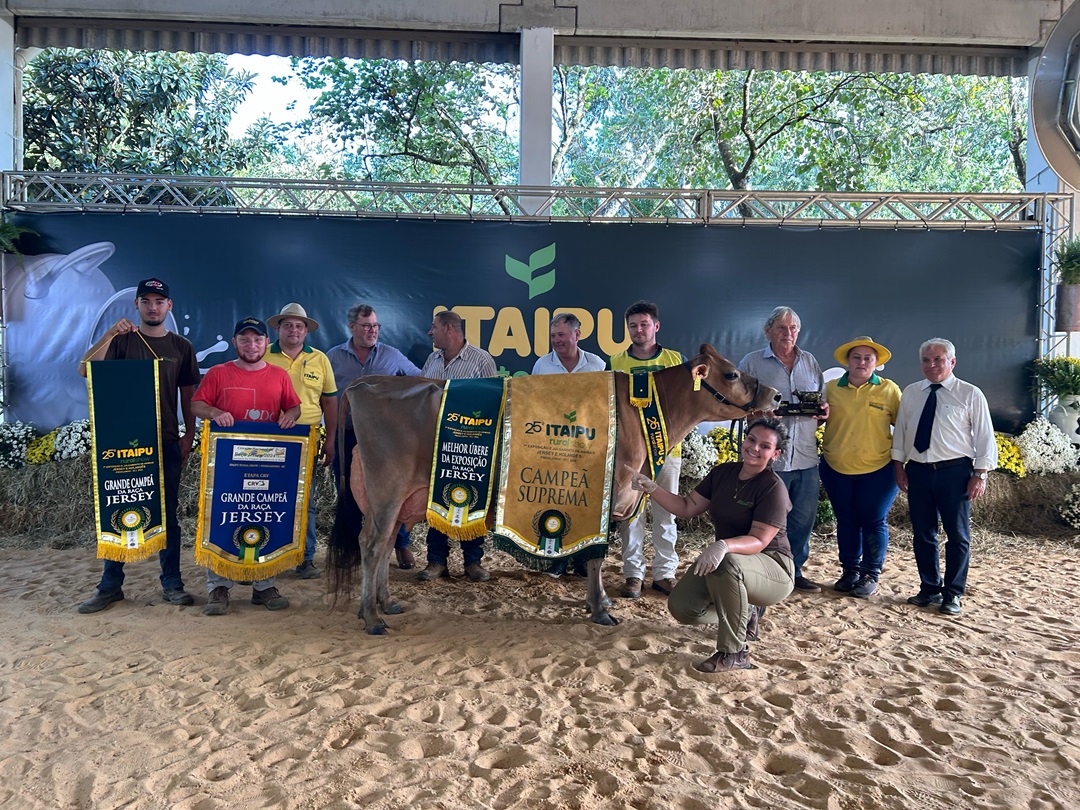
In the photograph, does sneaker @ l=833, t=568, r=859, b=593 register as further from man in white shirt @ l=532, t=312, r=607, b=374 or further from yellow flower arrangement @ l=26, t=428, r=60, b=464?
yellow flower arrangement @ l=26, t=428, r=60, b=464

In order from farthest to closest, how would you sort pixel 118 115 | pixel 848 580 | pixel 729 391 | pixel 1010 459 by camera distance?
pixel 118 115 → pixel 1010 459 → pixel 848 580 → pixel 729 391

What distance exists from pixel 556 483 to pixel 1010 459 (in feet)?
19.0

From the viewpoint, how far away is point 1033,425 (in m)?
7.82

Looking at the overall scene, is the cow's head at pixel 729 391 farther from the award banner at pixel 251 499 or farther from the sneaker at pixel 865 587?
the award banner at pixel 251 499

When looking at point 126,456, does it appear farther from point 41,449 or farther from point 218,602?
point 41,449

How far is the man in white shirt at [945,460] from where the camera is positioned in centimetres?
489

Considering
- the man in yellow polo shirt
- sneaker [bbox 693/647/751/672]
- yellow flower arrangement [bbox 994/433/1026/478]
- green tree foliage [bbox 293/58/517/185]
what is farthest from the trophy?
green tree foliage [bbox 293/58/517/185]

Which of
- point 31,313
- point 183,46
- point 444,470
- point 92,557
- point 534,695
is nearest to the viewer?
point 534,695

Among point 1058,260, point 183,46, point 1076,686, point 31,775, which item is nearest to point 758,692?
point 1076,686

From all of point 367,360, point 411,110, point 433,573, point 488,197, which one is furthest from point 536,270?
point 411,110

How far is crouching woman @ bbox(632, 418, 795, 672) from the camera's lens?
3896 millimetres

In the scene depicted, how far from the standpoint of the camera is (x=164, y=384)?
489 centimetres

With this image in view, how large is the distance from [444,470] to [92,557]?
388 cm

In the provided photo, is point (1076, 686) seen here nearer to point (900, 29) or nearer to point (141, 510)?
point (141, 510)
